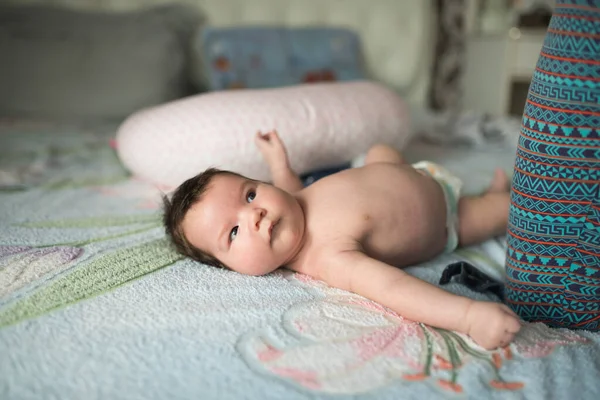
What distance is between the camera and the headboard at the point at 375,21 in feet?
7.45

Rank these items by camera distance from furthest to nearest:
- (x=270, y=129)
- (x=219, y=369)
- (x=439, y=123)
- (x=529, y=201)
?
(x=439, y=123) < (x=270, y=129) < (x=529, y=201) < (x=219, y=369)

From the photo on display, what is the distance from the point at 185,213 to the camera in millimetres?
917

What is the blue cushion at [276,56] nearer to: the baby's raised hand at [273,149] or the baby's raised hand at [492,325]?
the baby's raised hand at [273,149]

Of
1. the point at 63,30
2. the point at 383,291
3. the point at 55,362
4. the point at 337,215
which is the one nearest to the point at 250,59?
the point at 63,30

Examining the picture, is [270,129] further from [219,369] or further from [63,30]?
[63,30]

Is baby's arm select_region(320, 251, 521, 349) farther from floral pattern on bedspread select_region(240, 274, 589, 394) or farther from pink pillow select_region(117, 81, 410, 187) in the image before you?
pink pillow select_region(117, 81, 410, 187)

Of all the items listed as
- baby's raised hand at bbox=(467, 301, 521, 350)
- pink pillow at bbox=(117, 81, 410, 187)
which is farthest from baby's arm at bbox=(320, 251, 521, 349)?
pink pillow at bbox=(117, 81, 410, 187)

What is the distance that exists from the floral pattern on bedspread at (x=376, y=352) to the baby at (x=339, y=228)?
1.6 inches

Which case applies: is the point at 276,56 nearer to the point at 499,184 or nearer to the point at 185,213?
the point at 499,184

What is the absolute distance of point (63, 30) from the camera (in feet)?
6.32

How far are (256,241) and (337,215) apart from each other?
0.15 meters

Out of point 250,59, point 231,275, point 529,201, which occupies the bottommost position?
point 231,275

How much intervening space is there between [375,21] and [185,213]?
171cm

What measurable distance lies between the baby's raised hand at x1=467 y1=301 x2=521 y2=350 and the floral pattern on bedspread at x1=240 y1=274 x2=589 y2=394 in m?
0.01
